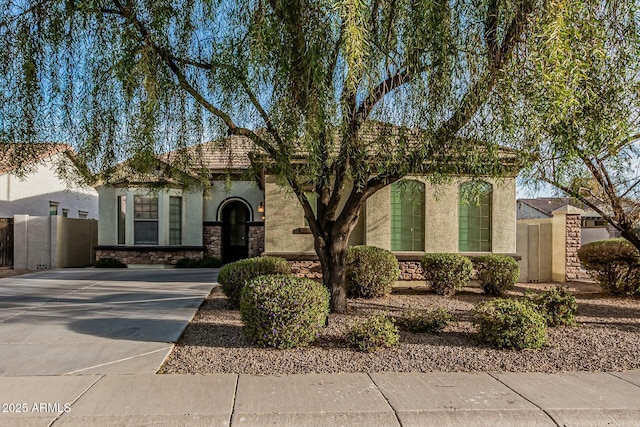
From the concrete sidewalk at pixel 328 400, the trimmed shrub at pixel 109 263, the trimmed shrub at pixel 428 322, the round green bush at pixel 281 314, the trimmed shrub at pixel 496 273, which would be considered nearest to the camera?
the concrete sidewalk at pixel 328 400

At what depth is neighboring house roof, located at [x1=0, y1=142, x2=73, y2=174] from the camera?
6547mm

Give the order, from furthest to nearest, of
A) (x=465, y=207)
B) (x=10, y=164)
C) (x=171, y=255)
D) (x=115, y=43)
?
(x=171, y=255) < (x=465, y=207) < (x=10, y=164) < (x=115, y=43)

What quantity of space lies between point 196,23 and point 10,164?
350cm

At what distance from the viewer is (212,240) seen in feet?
57.3

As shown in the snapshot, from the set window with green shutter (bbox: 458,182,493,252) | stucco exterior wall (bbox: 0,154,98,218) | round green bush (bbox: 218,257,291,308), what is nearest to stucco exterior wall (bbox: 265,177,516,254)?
window with green shutter (bbox: 458,182,493,252)

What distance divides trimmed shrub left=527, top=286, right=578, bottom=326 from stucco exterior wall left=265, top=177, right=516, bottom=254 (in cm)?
465

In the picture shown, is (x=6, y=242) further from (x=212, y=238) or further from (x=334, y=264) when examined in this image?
(x=334, y=264)

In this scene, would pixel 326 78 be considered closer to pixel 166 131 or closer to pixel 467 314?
pixel 166 131

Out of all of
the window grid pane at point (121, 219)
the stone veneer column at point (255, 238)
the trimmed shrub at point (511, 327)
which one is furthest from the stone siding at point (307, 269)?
the window grid pane at point (121, 219)

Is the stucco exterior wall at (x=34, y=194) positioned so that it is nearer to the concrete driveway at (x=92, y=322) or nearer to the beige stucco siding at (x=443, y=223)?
the concrete driveway at (x=92, y=322)

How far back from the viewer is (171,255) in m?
16.9

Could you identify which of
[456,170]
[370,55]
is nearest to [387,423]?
[456,170]

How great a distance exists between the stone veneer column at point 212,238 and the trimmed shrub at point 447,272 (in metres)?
9.21

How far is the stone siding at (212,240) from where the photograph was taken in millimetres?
17422
